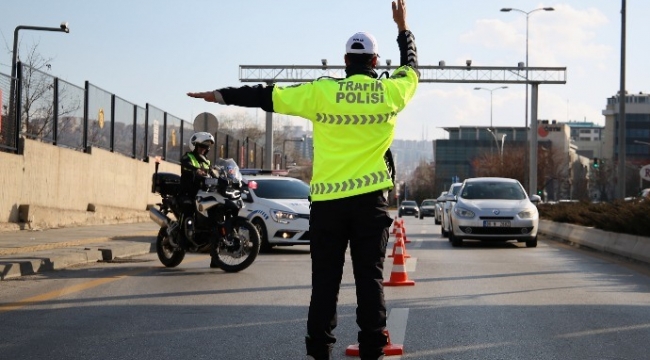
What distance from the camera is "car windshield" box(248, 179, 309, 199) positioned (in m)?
20.7

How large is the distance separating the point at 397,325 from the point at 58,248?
9.42 metres

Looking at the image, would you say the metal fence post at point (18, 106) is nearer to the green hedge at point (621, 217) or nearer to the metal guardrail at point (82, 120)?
the metal guardrail at point (82, 120)

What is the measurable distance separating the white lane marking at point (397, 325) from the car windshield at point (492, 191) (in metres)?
15.3

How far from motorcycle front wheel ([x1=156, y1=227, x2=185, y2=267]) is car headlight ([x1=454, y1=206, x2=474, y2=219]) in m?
10.2

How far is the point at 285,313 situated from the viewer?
9781 millimetres

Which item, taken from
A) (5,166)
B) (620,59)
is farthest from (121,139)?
(620,59)

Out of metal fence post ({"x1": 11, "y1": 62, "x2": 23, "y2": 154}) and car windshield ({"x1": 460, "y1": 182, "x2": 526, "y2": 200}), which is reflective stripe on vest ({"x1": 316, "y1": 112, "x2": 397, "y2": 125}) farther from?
car windshield ({"x1": 460, "y1": 182, "x2": 526, "y2": 200})

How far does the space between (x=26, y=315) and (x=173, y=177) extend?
5.38 metres

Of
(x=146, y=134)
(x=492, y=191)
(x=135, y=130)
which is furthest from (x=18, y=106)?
(x=146, y=134)

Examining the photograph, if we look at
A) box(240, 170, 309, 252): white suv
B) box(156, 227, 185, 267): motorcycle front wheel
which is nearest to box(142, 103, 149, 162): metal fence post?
box(240, 170, 309, 252): white suv

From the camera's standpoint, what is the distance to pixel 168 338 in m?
8.20

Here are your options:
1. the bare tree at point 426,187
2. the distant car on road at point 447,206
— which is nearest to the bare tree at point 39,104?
the distant car on road at point 447,206

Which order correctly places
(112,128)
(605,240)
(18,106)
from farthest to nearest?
(112,128), (18,106), (605,240)

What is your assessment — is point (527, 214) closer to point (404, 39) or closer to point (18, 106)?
point (18, 106)
